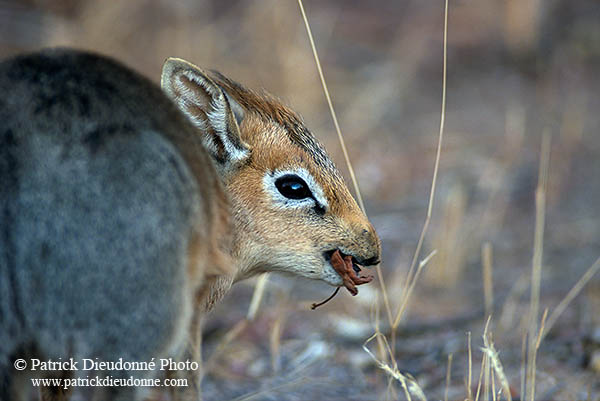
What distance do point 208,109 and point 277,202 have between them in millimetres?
391

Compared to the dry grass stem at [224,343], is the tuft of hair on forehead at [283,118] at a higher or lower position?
higher

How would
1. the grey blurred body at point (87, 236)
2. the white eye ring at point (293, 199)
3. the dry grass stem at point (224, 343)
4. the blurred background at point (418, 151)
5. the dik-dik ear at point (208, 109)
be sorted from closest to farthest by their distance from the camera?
the grey blurred body at point (87, 236) < the dik-dik ear at point (208, 109) < the white eye ring at point (293, 199) < the dry grass stem at point (224, 343) < the blurred background at point (418, 151)

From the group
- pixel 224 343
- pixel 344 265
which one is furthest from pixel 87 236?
pixel 224 343

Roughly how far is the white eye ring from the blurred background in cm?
81

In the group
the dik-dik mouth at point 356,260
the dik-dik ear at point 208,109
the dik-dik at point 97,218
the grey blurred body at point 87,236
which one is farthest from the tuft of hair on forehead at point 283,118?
the grey blurred body at point 87,236

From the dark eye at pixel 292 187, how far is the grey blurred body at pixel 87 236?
2.90 feet

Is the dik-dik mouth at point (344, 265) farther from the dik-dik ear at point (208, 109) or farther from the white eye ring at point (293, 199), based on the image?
the dik-dik ear at point (208, 109)

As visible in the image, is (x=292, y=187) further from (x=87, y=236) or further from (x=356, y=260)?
(x=87, y=236)

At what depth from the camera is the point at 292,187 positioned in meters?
3.12

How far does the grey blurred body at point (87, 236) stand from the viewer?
212 cm

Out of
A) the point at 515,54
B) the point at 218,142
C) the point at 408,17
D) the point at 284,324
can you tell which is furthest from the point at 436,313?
the point at 408,17

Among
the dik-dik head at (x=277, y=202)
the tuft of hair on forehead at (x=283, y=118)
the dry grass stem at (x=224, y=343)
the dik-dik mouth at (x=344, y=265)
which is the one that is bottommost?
the dry grass stem at (x=224, y=343)

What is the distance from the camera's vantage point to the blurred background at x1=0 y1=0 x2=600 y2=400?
14.8 ft

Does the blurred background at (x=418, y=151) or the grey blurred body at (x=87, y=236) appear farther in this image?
the blurred background at (x=418, y=151)
